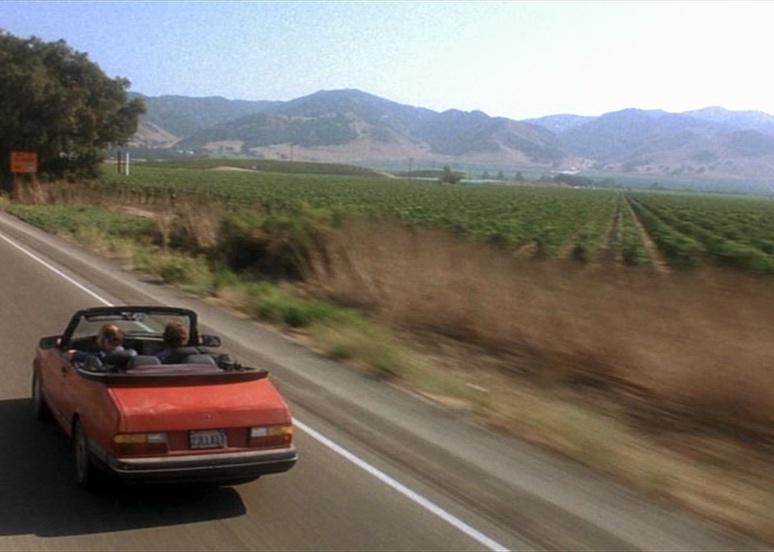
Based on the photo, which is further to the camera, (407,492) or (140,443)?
(407,492)

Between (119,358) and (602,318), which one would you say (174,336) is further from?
(602,318)

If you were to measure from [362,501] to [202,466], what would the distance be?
1.22 metres

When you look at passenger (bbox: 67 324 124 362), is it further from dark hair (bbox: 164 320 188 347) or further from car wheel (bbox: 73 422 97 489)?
car wheel (bbox: 73 422 97 489)

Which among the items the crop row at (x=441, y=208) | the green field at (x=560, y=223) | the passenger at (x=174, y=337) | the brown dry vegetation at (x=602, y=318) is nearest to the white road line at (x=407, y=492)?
the passenger at (x=174, y=337)

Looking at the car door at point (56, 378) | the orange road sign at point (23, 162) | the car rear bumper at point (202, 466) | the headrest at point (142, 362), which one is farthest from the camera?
the orange road sign at point (23, 162)

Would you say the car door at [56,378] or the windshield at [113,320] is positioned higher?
the windshield at [113,320]

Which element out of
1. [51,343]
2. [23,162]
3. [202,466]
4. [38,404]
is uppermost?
[51,343]

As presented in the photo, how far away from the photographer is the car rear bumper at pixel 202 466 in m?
6.56

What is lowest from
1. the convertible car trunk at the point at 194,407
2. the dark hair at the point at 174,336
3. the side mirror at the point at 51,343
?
the side mirror at the point at 51,343

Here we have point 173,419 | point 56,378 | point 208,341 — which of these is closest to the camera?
point 173,419

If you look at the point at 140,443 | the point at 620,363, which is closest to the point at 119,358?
the point at 140,443

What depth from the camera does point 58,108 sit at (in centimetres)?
5816

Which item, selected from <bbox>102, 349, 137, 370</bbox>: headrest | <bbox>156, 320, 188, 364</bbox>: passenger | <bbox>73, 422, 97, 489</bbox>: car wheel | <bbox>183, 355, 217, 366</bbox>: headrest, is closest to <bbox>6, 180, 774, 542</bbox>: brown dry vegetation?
<bbox>183, 355, 217, 366</bbox>: headrest

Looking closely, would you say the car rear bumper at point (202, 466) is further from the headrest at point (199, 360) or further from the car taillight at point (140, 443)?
the headrest at point (199, 360)
